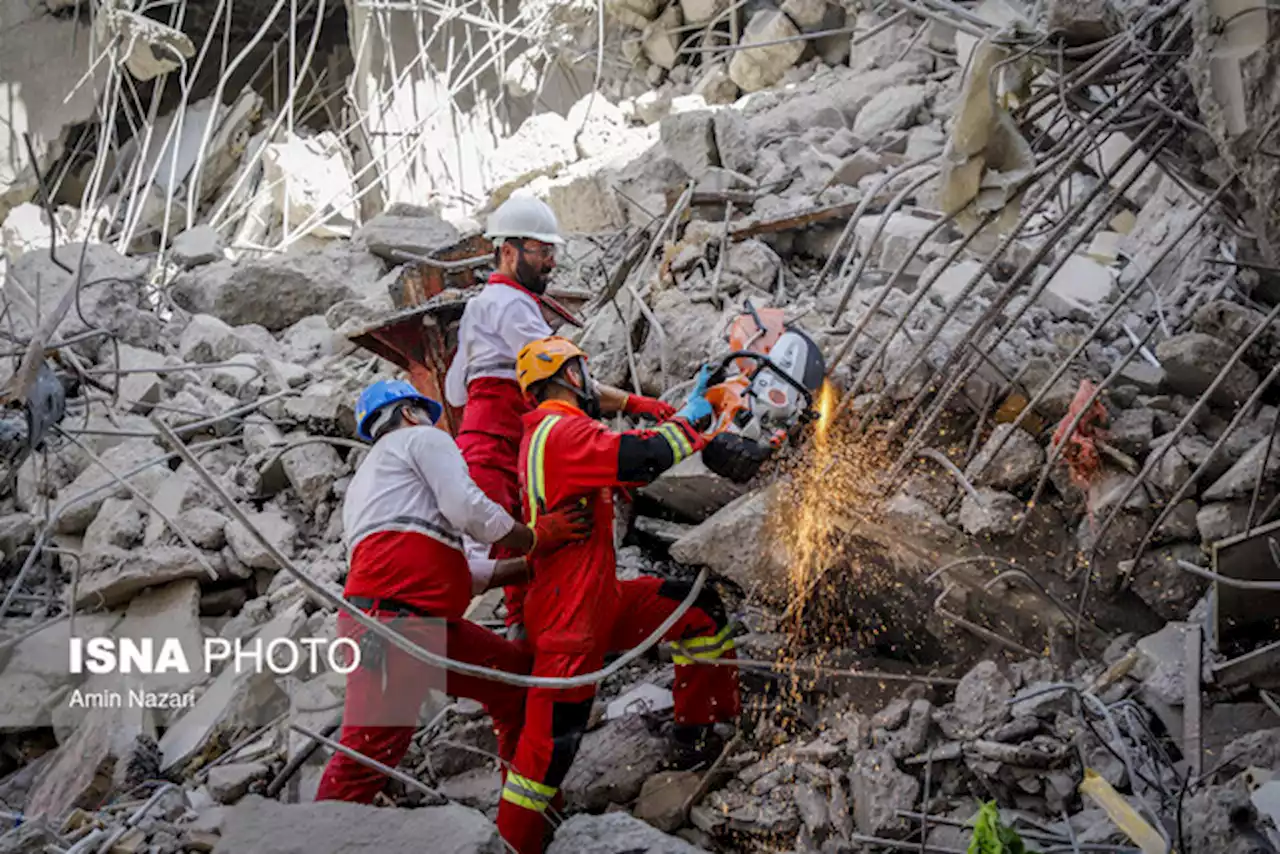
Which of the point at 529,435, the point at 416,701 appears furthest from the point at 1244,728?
the point at 416,701

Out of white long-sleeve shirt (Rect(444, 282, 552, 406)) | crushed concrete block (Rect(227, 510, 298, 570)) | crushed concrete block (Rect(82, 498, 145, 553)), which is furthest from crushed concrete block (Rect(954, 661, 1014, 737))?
crushed concrete block (Rect(82, 498, 145, 553))

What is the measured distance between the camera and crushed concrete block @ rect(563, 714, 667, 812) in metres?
3.32

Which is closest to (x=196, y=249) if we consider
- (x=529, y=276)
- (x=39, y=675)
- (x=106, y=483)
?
(x=106, y=483)

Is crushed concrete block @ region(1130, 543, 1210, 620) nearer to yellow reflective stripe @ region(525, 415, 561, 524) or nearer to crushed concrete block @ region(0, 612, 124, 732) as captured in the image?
yellow reflective stripe @ region(525, 415, 561, 524)

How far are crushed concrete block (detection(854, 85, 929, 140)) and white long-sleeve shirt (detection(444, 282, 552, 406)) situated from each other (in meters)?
3.42

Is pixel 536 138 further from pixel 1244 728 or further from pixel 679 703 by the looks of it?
pixel 1244 728

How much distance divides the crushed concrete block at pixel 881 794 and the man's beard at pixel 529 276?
2.06 m

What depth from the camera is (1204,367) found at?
3.27 m

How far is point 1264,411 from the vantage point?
3.24 m

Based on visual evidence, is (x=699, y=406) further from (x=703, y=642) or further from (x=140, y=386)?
(x=140, y=386)

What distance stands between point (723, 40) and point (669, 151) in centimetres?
367

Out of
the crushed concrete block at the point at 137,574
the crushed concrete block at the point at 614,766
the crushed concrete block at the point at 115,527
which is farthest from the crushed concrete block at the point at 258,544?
the crushed concrete block at the point at 614,766

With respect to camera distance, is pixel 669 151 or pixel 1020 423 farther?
pixel 669 151

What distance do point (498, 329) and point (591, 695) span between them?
4.48 feet
